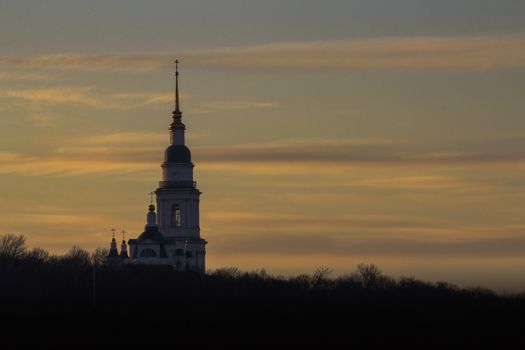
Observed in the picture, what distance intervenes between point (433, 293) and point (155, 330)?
2874 inches

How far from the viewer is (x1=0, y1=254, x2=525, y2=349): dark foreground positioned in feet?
351

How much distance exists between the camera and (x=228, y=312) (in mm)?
137375

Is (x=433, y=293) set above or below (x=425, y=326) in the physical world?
above

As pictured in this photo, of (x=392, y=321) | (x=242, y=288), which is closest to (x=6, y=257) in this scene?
(x=242, y=288)

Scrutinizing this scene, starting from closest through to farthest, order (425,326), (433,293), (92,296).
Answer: (425,326) → (92,296) → (433,293)

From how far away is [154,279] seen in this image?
193125 mm

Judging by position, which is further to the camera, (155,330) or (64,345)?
(155,330)

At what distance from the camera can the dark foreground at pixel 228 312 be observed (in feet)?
351

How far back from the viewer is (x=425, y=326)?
12112 cm

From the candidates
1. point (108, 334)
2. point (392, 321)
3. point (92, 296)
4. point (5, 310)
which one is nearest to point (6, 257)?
point (92, 296)

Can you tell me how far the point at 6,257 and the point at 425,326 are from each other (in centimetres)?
7490

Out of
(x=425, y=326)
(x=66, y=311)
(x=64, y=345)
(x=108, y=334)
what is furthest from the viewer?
(x=66, y=311)

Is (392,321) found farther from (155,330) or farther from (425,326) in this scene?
(155,330)

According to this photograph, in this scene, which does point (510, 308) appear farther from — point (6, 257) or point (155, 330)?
point (6, 257)
